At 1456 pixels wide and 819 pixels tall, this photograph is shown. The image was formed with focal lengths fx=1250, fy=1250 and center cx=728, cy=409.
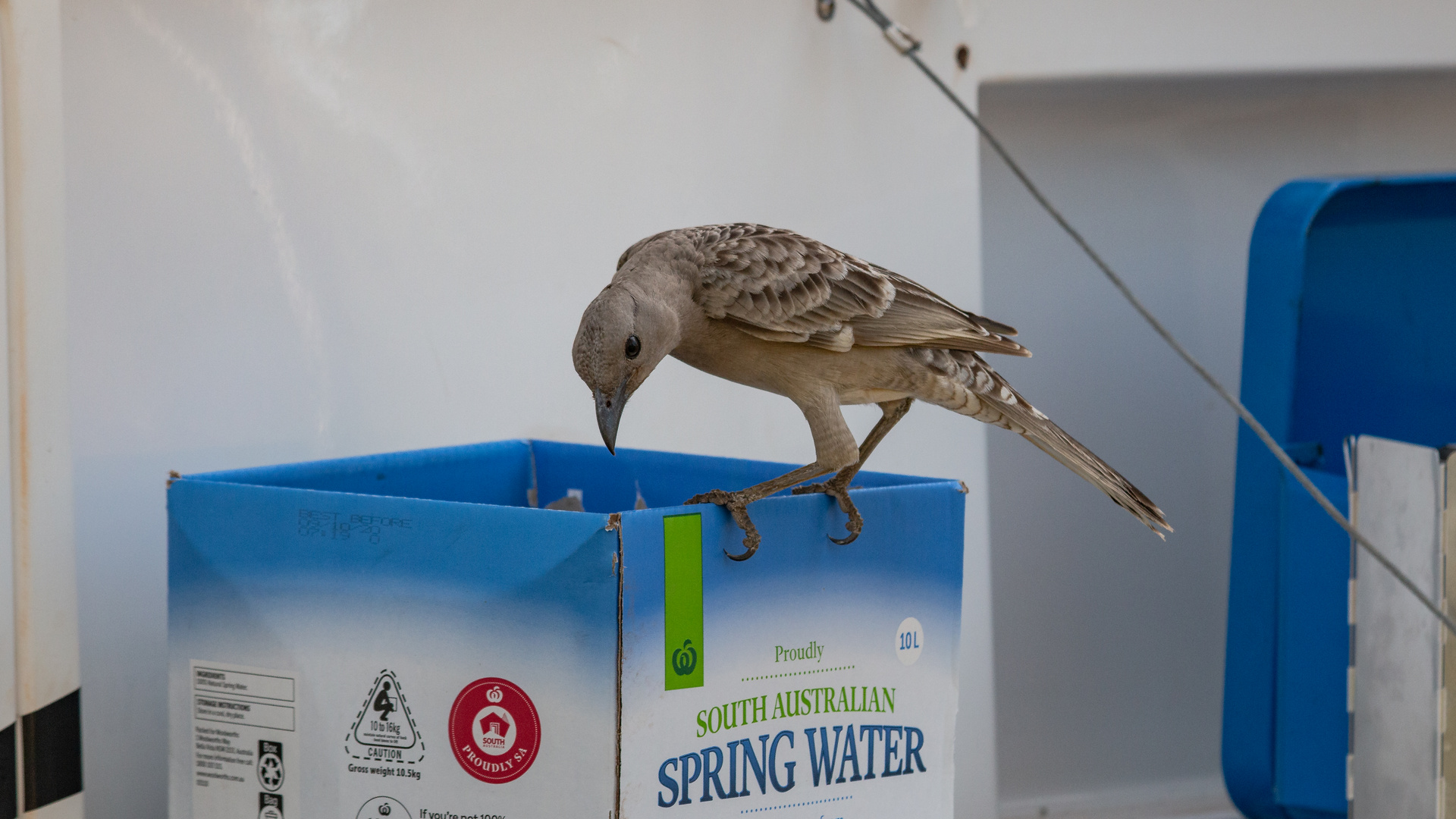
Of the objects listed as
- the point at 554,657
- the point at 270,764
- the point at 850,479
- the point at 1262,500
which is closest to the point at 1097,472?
the point at 850,479

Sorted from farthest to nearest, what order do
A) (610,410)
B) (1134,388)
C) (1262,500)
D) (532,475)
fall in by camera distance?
(1134,388) → (1262,500) → (532,475) → (610,410)

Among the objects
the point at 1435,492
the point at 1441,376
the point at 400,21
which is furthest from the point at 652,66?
the point at 1441,376

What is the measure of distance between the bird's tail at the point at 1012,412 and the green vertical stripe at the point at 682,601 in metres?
0.33

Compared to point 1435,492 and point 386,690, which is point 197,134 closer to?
point 386,690

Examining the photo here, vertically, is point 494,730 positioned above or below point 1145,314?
below

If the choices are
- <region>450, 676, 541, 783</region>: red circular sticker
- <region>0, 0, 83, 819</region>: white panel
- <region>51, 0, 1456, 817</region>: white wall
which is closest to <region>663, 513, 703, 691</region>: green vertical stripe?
<region>450, 676, 541, 783</region>: red circular sticker

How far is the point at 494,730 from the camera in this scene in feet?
3.06

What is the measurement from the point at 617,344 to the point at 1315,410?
129cm

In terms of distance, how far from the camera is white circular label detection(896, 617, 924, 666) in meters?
1.06

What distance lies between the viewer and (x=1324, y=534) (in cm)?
164

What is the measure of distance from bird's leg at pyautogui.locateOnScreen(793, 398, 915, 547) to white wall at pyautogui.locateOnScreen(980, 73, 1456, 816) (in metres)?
0.79

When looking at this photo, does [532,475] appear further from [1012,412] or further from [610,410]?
[1012,412]

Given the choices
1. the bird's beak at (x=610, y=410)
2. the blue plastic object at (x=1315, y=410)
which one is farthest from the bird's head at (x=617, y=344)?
the blue plastic object at (x=1315, y=410)

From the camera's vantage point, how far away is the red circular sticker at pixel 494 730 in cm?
92
